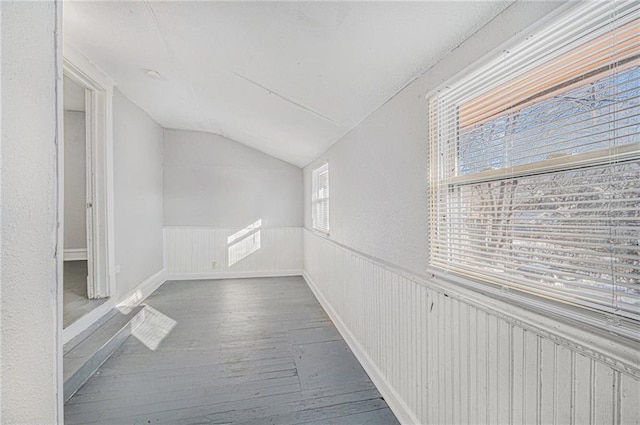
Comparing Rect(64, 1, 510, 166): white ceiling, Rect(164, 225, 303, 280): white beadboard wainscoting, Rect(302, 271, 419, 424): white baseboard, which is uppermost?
Rect(64, 1, 510, 166): white ceiling

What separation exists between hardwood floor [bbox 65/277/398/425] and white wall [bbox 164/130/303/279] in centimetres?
160

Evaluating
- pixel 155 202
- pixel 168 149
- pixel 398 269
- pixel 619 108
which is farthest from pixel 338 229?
pixel 168 149

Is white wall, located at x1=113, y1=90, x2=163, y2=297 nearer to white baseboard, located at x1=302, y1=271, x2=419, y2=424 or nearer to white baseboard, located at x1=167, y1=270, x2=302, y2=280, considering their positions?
white baseboard, located at x1=167, y1=270, x2=302, y2=280

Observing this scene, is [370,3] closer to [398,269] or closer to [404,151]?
[404,151]

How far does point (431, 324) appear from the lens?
138 cm

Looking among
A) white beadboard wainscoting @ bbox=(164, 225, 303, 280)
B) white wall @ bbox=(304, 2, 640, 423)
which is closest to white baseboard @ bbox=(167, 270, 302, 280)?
white beadboard wainscoting @ bbox=(164, 225, 303, 280)

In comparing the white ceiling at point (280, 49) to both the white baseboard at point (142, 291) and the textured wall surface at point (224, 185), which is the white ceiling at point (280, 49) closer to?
the textured wall surface at point (224, 185)

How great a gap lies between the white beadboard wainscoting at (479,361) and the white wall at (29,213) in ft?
4.77

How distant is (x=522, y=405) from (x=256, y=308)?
3010 mm

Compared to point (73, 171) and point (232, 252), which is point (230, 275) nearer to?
point (232, 252)

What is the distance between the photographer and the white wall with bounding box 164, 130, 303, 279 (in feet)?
15.7

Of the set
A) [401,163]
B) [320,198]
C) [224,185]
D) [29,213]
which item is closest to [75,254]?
[224,185]

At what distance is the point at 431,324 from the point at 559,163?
0.91 m

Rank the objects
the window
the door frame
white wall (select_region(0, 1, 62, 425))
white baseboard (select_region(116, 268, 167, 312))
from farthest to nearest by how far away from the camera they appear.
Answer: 1. the window
2. white baseboard (select_region(116, 268, 167, 312))
3. the door frame
4. white wall (select_region(0, 1, 62, 425))
